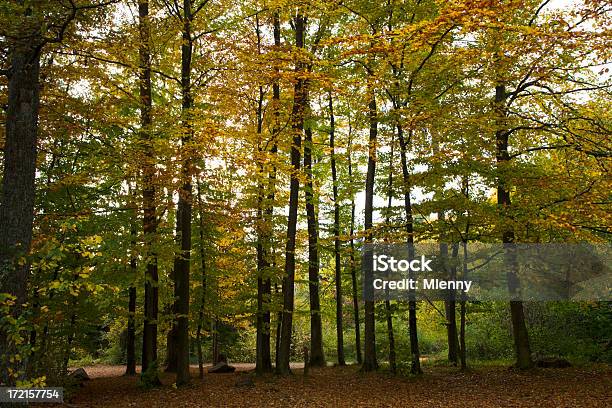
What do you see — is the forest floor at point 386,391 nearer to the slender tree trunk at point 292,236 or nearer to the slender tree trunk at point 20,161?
the slender tree trunk at point 292,236

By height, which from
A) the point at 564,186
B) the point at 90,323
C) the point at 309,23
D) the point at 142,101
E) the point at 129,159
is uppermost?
the point at 309,23

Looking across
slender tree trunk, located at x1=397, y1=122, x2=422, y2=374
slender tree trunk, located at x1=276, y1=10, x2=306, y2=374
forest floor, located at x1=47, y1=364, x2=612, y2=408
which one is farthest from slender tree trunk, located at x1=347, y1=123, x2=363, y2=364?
forest floor, located at x1=47, y1=364, x2=612, y2=408

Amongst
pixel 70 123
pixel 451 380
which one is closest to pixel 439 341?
pixel 451 380

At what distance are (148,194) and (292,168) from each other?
4.19 m

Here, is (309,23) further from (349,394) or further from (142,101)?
(349,394)

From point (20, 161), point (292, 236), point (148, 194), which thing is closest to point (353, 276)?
point (292, 236)

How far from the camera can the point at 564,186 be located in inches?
446

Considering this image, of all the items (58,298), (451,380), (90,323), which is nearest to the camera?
(58,298)

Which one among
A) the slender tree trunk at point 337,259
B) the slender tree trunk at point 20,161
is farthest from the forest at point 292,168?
the slender tree trunk at point 337,259

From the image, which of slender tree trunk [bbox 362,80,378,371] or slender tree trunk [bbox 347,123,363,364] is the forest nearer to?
slender tree trunk [bbox 362,80,378,371]

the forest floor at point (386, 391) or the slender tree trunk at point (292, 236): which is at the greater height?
the slender tree trunk at point (292, 236)

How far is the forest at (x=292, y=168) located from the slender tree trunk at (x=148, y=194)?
77 mm

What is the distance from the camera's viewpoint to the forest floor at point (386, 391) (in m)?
10.1

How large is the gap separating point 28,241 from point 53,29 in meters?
3.17
